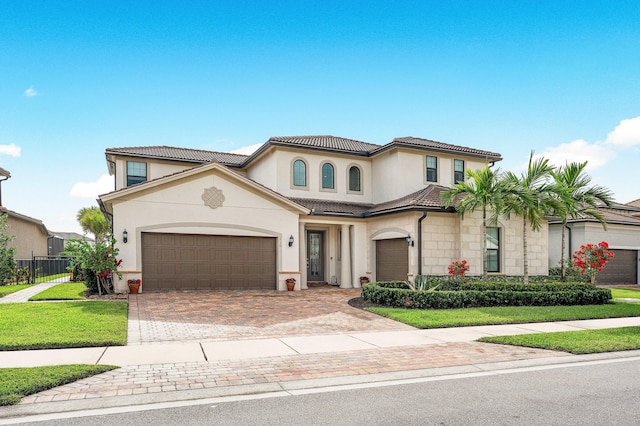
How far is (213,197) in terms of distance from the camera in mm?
18406

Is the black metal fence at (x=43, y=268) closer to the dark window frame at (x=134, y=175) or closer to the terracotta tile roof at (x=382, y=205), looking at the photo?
the dark window frame at (x=134, y=175)

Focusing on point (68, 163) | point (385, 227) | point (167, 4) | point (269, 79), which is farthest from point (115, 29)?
point (385, 227)

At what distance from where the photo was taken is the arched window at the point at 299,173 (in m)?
21.9

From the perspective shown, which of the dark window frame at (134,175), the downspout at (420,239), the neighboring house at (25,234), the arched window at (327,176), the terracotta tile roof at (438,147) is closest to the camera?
the downspout at (420,239)

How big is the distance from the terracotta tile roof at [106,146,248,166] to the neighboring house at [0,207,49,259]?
7032mm

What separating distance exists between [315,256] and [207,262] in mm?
6214

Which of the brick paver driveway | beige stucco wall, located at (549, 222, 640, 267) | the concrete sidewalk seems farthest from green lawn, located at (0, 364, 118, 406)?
beige stucco wall, located at (549, 222, 640, 267)

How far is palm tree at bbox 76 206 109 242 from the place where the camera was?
138 feet

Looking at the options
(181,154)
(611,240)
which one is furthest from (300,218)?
(611,240)

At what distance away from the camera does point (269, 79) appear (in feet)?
64.0

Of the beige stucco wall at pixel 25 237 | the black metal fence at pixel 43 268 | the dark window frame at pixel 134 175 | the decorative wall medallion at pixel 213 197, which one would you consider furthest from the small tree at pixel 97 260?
the beige stucco wall at pixel 25 237

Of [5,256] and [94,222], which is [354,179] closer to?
[5,256]

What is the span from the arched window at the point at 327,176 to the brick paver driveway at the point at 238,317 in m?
7.40

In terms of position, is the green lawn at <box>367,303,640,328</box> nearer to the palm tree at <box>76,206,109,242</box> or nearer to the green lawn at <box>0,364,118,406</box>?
the green lawn at <box>0,364,118,406</box>
